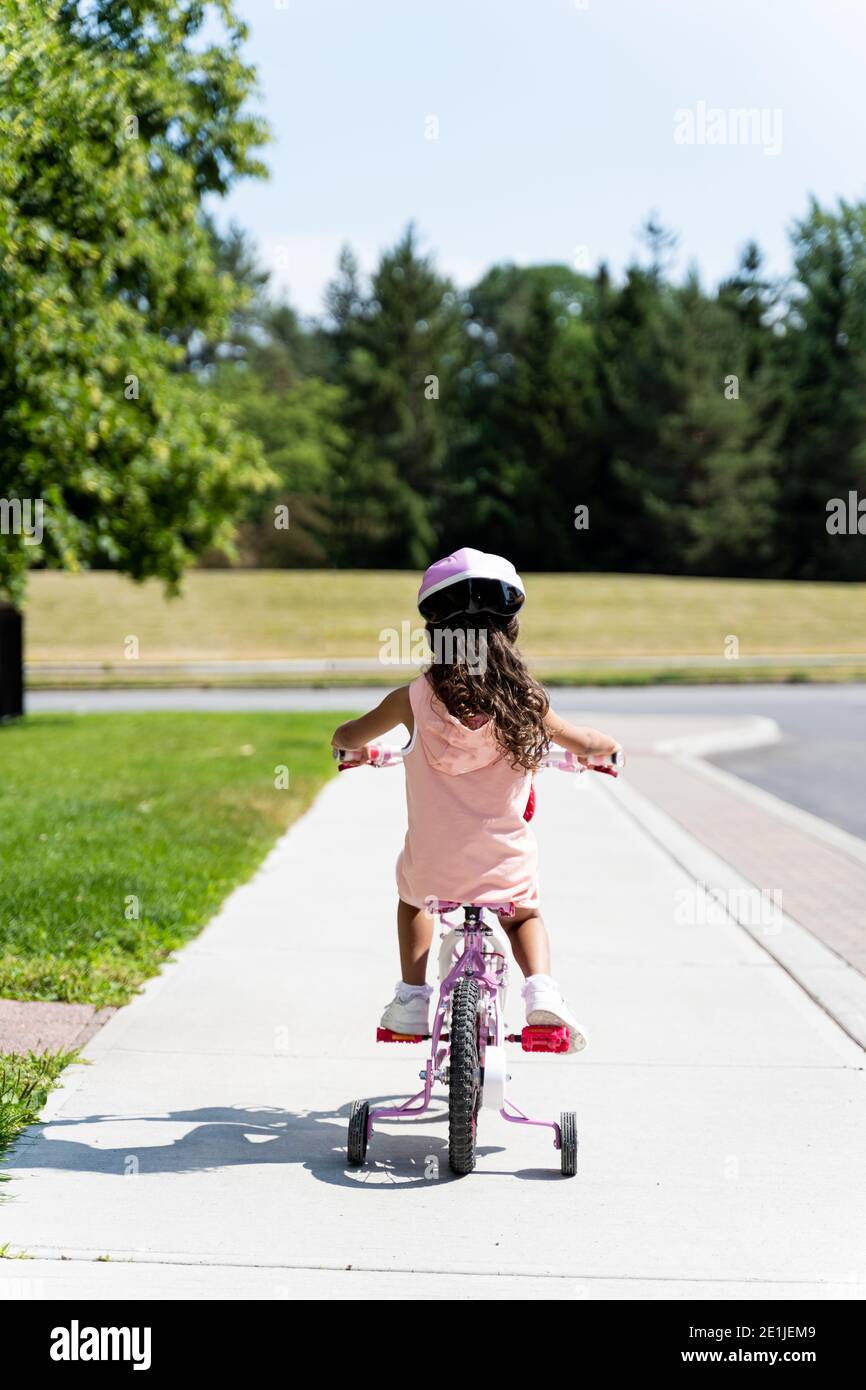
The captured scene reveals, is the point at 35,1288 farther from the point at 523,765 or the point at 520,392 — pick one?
the point at 520,392

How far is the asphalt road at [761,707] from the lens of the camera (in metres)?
13.9

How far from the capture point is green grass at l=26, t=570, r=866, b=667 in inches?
1571

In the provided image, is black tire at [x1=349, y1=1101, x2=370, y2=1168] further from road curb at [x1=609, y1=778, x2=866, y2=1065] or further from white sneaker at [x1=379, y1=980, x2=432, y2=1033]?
road curb at [x1=609, y1=778, x2=866, y2=1065]

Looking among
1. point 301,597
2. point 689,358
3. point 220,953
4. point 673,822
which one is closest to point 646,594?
point 301,597

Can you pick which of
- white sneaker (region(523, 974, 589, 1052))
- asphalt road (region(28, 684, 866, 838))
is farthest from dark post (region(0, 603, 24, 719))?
white sneaker (region(523, 974, 589, 1052))

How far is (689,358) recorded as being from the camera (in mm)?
68500

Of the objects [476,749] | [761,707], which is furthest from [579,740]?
[761,707]

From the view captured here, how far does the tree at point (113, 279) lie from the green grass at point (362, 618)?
13.9 m

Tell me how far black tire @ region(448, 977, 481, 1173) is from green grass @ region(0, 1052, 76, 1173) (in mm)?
1296

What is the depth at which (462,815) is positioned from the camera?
172 inches

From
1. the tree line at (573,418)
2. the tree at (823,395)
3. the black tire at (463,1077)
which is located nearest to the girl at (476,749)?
the black tire at (463,1077)

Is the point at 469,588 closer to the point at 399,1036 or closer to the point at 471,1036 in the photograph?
the point at 471,1036

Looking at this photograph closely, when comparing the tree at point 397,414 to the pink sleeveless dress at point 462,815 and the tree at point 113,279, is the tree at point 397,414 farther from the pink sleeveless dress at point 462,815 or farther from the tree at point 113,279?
the pink sleeveless dress at point 462,815
